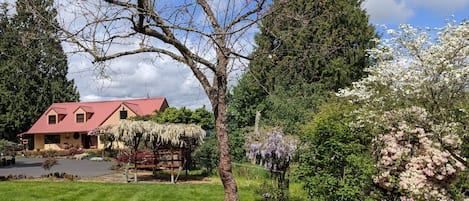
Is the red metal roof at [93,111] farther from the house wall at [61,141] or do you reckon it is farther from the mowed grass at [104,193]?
the mowed grass at [104,193]

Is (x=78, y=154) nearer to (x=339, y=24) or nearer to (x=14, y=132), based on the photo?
(x=14, y=132)

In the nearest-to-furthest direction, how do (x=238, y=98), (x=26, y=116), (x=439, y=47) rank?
1. (x=439, y=47)
2. (x=238, y=98)
3. (x=26, y=116)

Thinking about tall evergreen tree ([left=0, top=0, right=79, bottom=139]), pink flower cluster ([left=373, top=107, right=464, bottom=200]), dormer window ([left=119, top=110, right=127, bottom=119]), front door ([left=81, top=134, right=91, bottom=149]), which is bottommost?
pink flower cluster ([left=373, top=107, right=464, bottom=200])

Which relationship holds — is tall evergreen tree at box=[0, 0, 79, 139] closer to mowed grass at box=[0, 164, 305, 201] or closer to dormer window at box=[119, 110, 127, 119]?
dormer window at box=[119, 110, 127, 119]

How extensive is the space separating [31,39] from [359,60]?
Answer: 23165mm

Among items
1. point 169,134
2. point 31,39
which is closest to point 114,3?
point 31,39

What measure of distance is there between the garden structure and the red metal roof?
64.2 ft

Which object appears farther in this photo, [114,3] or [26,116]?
[26,116]

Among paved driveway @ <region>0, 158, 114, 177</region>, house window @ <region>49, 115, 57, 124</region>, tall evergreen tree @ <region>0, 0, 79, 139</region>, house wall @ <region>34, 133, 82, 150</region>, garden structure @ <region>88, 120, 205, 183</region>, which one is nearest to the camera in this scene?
garden structure @ <region>88, 120, 205, 183</region>

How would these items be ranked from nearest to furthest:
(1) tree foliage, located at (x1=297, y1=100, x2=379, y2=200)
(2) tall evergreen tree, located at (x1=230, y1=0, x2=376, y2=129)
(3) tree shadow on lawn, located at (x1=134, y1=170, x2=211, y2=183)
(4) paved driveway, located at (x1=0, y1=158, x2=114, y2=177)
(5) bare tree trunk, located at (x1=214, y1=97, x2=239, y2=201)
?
(5) bare tree trunk, located at (x1=214, y1=97, x2=239, y2=201) → (1) tree foliage, located at (x1=297, y1=100, x2=379, y2=200) → (3) tree shadow on lawn, located at (x1=134, y1=170, x2=211, y2=183) → (4) paved driveway, located at (x1=0, y1=158, x2=114, y2=177) → (2) tall evergreen tree, located at (x1=230, y1=0, x2=376, y2=129)

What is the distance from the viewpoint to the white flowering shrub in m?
7.04

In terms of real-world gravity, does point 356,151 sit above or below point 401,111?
below

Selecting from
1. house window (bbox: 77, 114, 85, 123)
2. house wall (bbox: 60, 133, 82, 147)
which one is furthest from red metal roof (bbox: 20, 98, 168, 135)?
house wall (bbox: 60, 133, 82, 147)

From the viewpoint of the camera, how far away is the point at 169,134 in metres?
16.5
